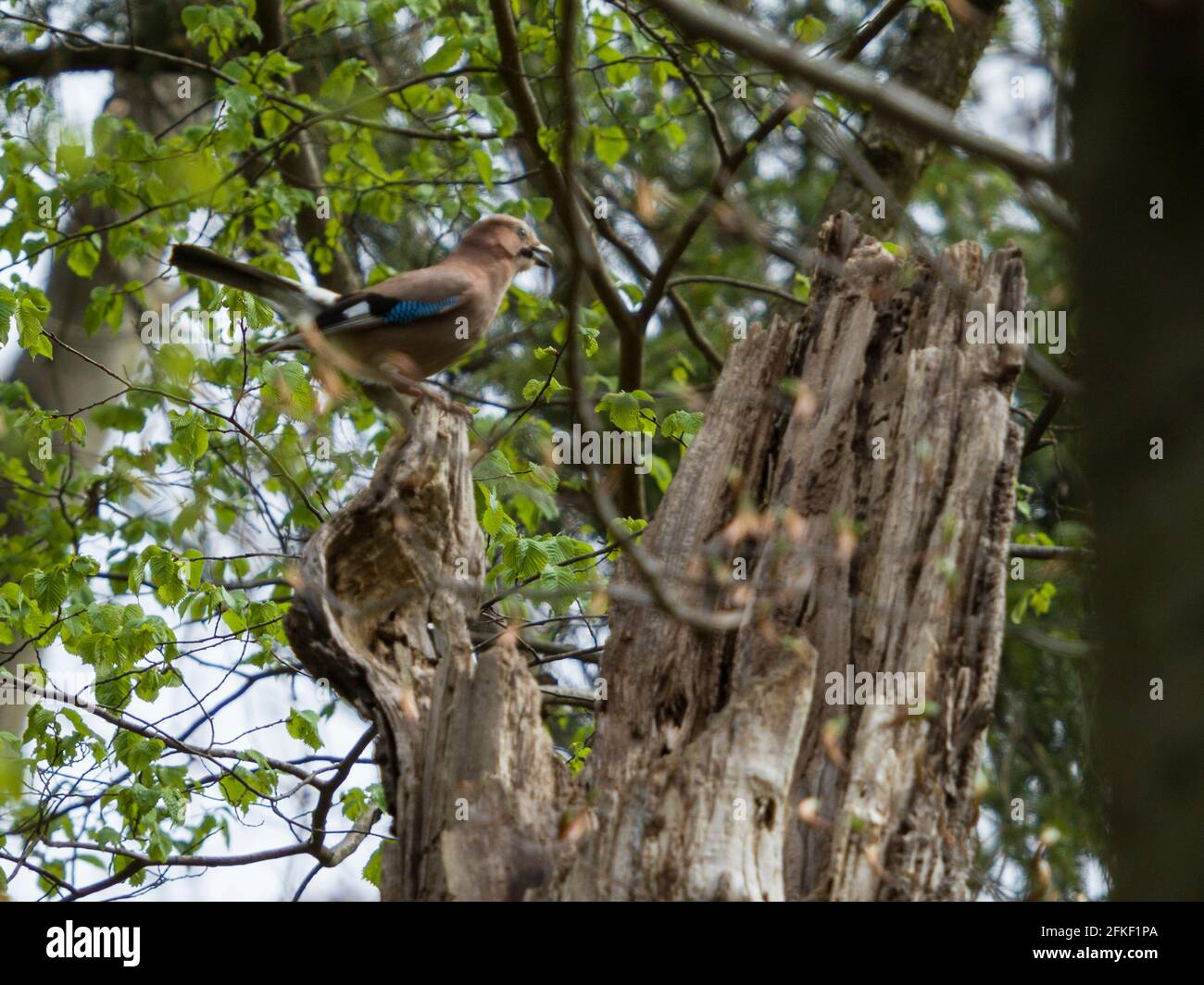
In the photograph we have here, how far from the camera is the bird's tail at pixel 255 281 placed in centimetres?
757

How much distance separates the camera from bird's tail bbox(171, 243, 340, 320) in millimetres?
7570

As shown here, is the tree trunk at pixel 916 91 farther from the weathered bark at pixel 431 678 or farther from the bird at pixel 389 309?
the weathered bark at pixel 431 678

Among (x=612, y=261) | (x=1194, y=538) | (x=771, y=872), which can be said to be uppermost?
(x=612, y=261)

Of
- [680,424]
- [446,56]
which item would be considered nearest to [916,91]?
[446,56]

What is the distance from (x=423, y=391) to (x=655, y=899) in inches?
108

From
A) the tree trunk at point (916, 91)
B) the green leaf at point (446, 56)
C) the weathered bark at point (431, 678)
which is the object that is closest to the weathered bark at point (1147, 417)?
the weathered bark at point (431, 678)

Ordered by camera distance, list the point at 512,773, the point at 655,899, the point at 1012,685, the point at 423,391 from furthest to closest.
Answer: the point at 1012,685 < the point at 423,391 < the point at 512,773 < the point at 655,899

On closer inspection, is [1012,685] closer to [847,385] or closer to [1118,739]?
[847,385]

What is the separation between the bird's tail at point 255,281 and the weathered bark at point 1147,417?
611 cm

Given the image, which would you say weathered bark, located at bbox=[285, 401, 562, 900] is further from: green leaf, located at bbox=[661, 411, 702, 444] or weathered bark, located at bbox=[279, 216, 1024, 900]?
green leaf, located at bbox=[661, 411, 702, 444]

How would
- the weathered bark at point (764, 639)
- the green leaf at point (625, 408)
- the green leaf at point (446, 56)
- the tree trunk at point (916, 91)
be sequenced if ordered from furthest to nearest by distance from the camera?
the tree trunk at point (916, 91)
the green leaf at point (446, 56)
the green leaf at point (625, 408)
the weathered bark at point (764, 639)

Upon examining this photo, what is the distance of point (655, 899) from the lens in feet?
12.4

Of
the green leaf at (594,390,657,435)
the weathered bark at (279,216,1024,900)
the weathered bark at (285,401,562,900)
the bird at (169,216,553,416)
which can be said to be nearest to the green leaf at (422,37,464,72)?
the bird at (169,216,553,416)
